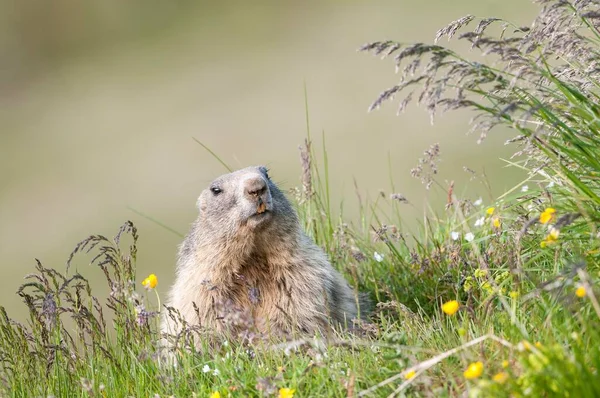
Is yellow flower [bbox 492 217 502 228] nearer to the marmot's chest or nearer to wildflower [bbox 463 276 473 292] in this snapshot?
wildflower [bbox 463 276 473 292]

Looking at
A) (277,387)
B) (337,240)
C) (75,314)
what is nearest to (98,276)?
(337,240)

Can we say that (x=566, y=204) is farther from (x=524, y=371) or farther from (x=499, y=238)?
(x=524, y=371)

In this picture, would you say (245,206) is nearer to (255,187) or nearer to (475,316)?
(255,187)

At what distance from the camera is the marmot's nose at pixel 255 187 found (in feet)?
15.4

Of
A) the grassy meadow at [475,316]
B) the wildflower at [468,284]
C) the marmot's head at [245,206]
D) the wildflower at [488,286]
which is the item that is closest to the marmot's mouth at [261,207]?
the marmot's head at [245,206]

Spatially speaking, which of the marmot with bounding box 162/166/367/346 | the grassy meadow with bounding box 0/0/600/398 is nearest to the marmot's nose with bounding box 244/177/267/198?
the marmot with bounding box 162/166/367/346

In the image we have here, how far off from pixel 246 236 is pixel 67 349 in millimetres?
1278

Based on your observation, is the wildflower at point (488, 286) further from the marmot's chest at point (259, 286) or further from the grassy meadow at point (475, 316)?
the marmot's chest at point (259, 286)

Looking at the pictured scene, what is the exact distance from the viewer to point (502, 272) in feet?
13.9

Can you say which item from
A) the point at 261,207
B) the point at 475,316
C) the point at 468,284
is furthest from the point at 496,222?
the point at 261,207

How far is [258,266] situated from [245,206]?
409mm

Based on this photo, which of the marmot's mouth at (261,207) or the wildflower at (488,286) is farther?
the marmot's mouth at (261,207)

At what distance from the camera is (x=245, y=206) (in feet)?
15.7

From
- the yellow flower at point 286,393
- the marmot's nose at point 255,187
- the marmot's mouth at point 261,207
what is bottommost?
the yellow flower at point 286,393
